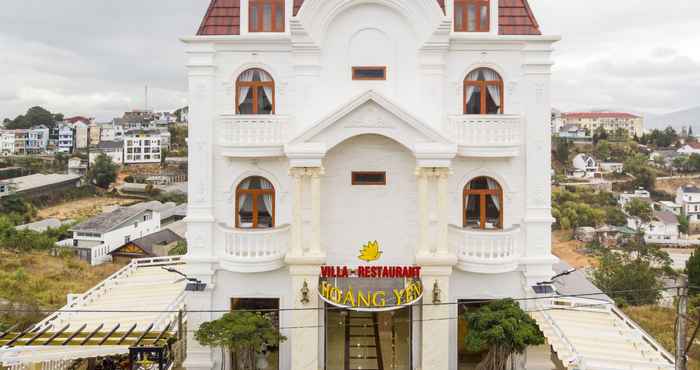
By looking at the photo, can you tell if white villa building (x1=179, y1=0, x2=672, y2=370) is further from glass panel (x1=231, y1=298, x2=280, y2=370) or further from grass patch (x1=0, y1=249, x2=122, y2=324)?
grass patch (x1=0, y1=249, x2=122, y2=324)

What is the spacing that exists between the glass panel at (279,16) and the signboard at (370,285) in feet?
23.3

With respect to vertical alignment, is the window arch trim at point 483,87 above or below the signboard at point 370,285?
above

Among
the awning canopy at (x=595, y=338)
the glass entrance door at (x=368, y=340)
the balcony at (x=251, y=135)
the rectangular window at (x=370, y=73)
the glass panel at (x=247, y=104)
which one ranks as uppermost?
the rectangular window at (x=370, y=73)

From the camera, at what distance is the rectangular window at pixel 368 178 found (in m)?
16.1

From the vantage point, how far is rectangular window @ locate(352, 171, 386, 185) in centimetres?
1608

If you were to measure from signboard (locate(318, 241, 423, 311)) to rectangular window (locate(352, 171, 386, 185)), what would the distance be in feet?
6.01

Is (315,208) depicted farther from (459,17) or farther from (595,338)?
(595,338)

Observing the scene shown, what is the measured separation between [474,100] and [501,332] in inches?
269

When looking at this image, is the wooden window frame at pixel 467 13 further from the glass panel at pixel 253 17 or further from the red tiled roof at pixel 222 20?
the red tiled roof at pixel 222 20

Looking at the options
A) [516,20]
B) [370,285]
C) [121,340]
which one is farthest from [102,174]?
[516,20]

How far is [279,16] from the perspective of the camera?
16047 millimetres

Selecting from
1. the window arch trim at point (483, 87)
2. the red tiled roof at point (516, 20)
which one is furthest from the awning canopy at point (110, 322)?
the red tiled roof at point (516, 20)

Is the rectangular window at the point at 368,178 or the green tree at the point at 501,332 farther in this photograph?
the rectangular window at the point at 368,178

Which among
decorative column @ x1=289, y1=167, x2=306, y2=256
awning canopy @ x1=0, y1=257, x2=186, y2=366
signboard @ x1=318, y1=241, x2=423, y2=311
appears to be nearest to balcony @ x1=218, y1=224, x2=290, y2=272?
decorative column @ x1=289, y1=167, x2=306, y2=256
